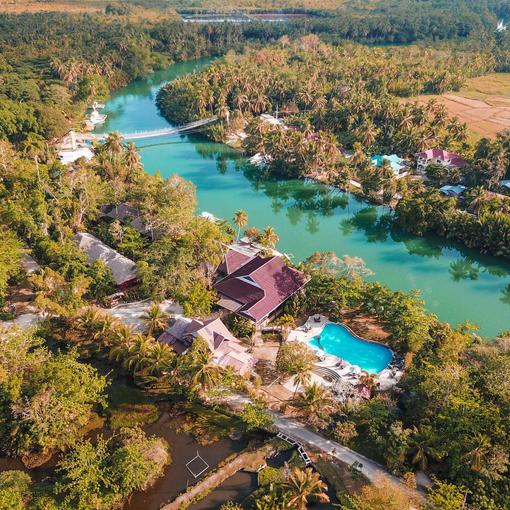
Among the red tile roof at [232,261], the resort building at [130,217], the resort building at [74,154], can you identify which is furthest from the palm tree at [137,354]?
the resort building at [74,154]

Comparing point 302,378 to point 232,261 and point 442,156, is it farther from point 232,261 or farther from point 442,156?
point 442,156

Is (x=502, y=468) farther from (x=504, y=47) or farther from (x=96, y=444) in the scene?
(x=504, y=47)

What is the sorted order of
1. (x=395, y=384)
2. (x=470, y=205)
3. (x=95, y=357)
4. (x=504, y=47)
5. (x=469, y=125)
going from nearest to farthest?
(x=395, y=384), (x=95, y=357), (x=470, y=205), (x=469, y=125), (x=504, y=47)

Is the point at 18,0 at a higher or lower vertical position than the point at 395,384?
higher

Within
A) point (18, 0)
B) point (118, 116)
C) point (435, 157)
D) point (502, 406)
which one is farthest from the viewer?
point (18, 0)

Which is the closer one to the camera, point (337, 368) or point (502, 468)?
point (502, 468)

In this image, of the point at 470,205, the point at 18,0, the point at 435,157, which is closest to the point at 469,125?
the point at 435,157
